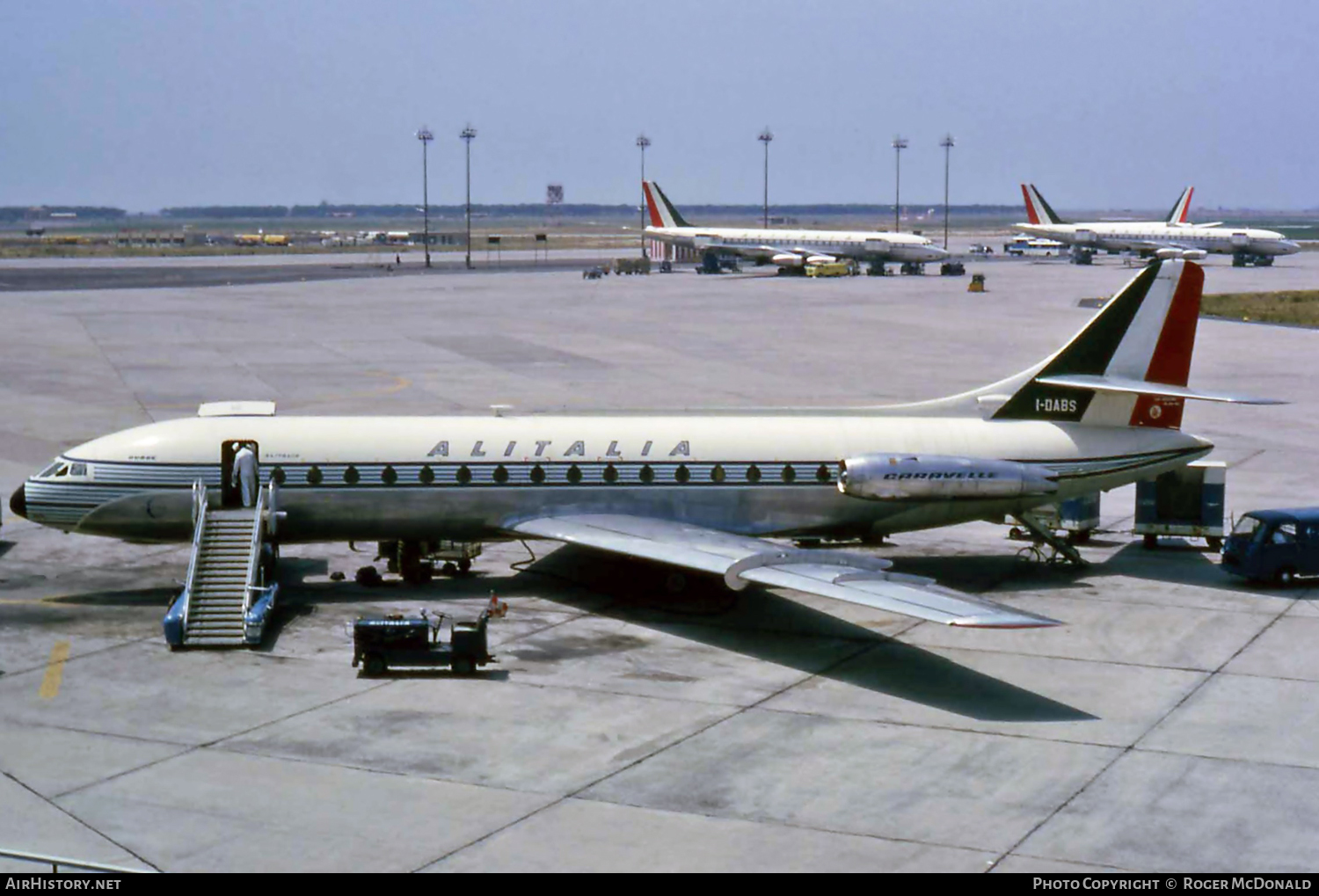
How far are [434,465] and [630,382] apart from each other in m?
31.2

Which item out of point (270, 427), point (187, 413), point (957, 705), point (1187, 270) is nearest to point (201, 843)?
point (957, 705)

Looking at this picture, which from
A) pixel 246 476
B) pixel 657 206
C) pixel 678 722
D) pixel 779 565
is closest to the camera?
pixel 678 722

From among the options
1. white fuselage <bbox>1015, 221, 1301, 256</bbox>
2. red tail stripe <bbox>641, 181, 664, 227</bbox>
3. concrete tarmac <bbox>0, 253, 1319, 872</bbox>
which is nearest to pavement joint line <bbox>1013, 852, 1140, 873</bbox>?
concrete tarmac <bbox>0, 253, 1319, 872</bbox>

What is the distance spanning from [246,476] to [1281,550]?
20.6m

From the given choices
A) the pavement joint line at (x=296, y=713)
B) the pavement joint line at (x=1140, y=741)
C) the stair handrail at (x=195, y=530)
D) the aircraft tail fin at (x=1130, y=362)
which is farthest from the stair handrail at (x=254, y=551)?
the aircraft tail fin at (x=1130, y=362)

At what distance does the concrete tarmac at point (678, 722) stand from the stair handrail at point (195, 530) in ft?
3.45

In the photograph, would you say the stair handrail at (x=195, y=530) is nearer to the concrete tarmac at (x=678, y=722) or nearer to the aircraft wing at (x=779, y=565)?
the concrete tarmac at (x=678, y=722)

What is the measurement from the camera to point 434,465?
3025 centimetres

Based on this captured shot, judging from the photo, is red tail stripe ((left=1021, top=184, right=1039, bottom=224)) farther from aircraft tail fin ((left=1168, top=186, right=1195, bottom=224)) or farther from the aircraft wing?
the aircraft wing

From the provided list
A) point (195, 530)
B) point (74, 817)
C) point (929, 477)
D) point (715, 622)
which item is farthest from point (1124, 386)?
point (74, 817)

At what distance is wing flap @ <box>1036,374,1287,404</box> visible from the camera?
103ft

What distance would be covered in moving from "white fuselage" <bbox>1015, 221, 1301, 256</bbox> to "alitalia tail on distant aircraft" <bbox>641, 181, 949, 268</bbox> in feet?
78.7

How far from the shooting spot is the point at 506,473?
30359mm

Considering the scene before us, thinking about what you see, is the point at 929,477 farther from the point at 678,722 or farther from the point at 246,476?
the point at 246,476
